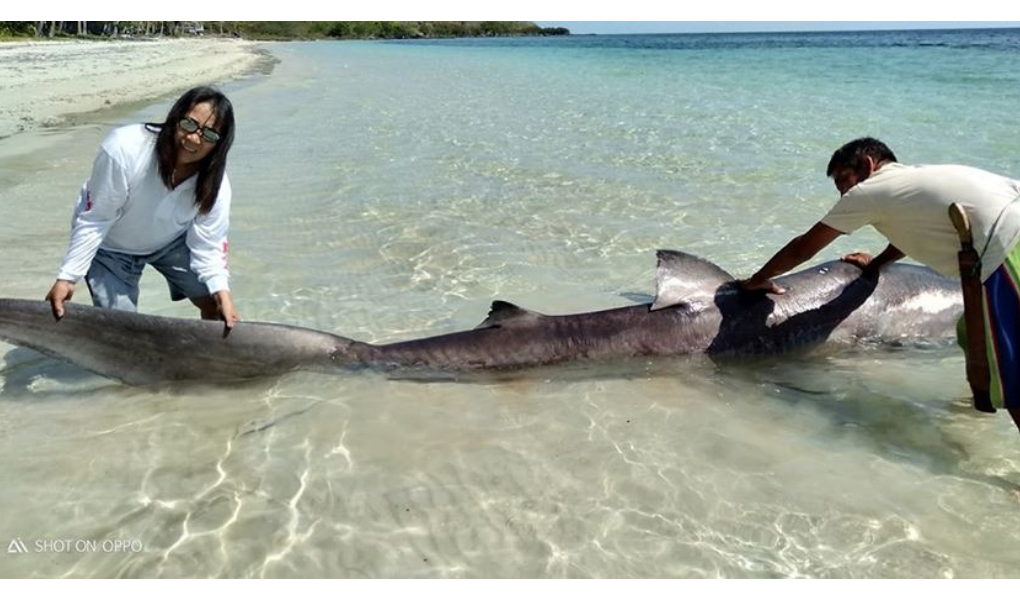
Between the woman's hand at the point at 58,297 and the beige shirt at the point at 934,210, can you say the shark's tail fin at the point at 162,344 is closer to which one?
the woman's hand at the point at 58,297

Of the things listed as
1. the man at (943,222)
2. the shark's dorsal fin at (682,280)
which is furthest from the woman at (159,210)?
the man at (943,222)

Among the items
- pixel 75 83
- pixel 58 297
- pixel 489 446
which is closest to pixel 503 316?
pixel 489 446

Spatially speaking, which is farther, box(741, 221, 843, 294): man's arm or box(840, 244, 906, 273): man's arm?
box(840, 244, 906, 273): man's arm

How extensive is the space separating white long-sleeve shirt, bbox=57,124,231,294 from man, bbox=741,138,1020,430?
346cm

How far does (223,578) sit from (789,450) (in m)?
2.84

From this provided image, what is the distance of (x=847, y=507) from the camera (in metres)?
3.59

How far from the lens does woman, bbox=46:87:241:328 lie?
13.5 ft

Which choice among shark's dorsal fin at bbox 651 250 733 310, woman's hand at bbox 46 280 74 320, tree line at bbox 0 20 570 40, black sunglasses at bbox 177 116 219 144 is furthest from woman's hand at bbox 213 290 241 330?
tree line at bbox 0 20 570 40

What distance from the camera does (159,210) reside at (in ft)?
14.6

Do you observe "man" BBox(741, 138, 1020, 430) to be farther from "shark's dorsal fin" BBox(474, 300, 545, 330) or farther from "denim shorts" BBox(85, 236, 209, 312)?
"denim shorts" BBox(85, 236, 209, 312)

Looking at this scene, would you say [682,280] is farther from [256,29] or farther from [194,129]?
[256,29]

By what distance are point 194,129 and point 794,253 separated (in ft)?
11.4

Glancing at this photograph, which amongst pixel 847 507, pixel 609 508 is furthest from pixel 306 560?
pixel 847 507

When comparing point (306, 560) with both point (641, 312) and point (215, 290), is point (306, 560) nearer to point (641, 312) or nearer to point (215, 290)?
point (215, 290)
